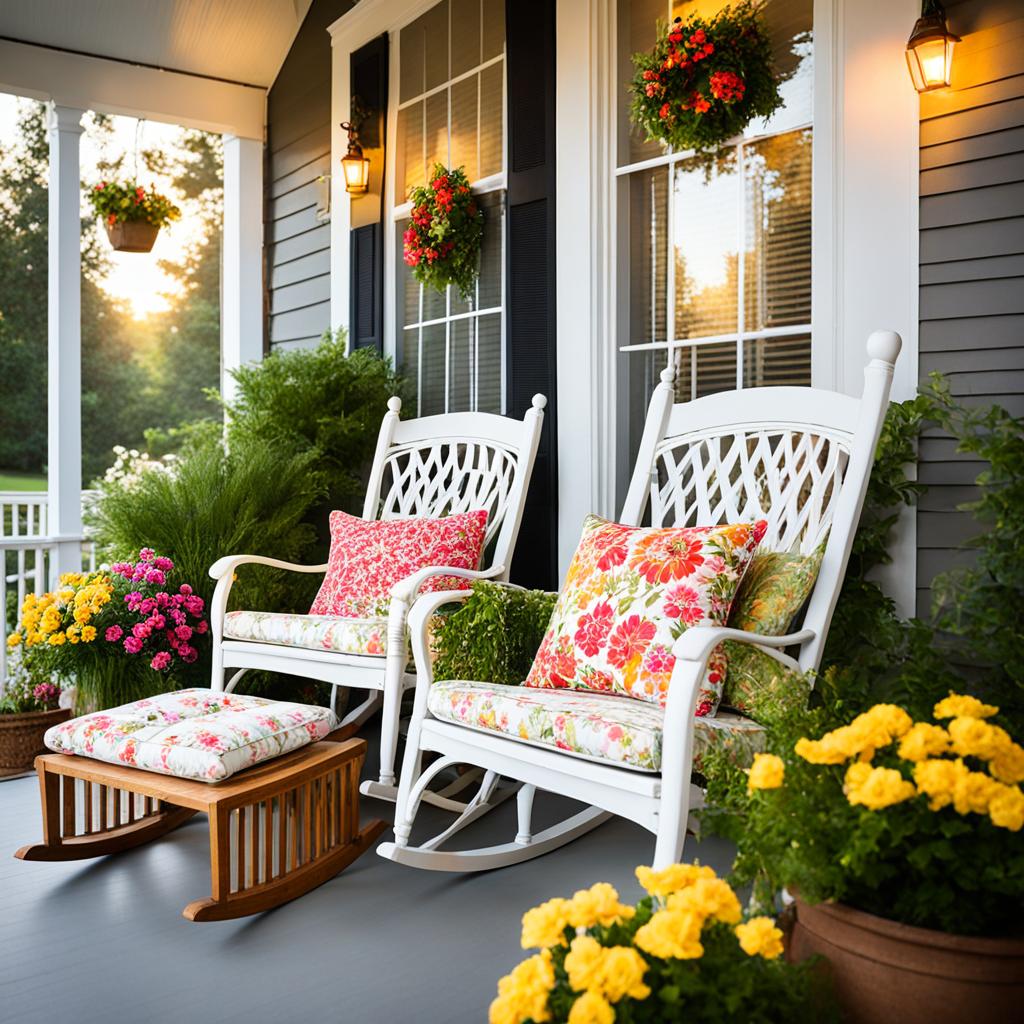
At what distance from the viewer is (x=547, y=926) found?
4.19 ft

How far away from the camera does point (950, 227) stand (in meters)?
2.42

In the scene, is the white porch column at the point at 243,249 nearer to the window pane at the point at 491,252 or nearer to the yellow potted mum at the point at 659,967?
the window pane at the point at 491,252

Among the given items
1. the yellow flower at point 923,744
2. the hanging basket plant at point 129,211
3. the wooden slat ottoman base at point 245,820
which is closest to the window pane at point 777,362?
the wooden slat ottoman base at point 245,820

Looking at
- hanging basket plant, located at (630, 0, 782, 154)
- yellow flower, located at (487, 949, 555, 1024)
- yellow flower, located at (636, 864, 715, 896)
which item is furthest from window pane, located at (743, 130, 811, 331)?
yellow flower, located at (487, 949, 555, 1024)

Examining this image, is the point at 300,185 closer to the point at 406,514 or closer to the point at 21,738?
the point at 406,514

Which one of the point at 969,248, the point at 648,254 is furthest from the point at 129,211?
the point at 969,248

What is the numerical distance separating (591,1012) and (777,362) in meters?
2.11

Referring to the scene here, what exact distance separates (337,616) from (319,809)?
87 centimetres

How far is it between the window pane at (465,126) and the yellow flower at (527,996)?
3265 mm

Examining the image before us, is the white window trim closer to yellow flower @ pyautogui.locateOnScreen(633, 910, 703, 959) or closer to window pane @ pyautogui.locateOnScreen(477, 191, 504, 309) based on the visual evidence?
window pane @ pyautogui.locateOnScreen(477, 191, 504, 309)

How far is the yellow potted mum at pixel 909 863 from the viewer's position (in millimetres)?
1262

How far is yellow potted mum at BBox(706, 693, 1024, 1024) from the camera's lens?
126cm

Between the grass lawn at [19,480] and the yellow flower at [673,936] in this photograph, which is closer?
the yellow flower at [673,936]

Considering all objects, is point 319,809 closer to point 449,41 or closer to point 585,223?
point 585,223
